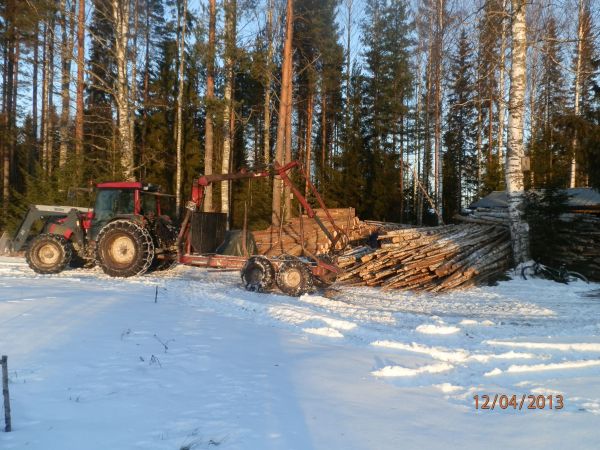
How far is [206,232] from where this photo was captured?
1140 cm

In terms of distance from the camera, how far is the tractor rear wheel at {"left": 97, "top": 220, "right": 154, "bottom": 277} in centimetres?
1109

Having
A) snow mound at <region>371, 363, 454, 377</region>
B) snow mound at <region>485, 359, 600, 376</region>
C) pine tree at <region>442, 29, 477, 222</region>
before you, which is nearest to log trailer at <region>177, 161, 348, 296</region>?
snow mound at <region>371, 363, 454, 377</region>

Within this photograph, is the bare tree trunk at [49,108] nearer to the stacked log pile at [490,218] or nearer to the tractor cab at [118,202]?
the tractor cab at [118,202]

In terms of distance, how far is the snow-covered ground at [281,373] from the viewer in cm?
323

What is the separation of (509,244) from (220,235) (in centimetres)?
785

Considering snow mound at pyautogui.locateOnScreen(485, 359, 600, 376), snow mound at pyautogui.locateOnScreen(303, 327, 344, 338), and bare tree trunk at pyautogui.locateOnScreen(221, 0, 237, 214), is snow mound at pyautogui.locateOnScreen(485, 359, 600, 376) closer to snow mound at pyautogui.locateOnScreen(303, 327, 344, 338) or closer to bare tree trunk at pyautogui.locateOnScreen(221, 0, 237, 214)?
snow mound at pyautogui.locateOnScreen(303, 327, 344, 338)

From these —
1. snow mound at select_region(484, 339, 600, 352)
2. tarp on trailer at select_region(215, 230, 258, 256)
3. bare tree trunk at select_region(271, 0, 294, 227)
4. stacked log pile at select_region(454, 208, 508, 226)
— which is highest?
bare tree trunk at select_region(271, 0, 294, 227)

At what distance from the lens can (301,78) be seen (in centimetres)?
2770

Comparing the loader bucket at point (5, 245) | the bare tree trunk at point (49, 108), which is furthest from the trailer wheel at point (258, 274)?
the bare tree trunk at point (49, 108)

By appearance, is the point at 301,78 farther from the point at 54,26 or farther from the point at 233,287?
the point at 233,287

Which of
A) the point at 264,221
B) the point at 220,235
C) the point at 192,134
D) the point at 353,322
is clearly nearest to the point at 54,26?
the point at 192,134

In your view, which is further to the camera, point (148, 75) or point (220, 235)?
point (148, 75)

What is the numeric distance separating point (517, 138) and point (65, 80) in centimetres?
1689

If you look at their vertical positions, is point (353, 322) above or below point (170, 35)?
below
